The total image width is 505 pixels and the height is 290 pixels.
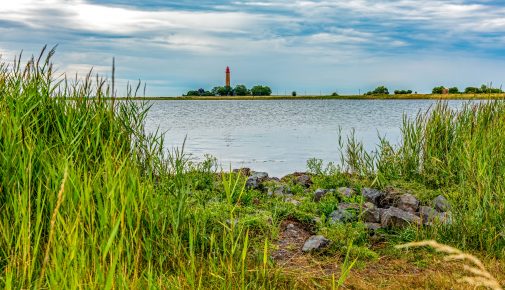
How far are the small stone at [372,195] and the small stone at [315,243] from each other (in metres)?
2.03

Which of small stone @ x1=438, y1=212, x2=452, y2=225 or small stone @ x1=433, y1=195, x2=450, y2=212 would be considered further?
small stone @ x1=433, y1=195, x2=450, y2=212

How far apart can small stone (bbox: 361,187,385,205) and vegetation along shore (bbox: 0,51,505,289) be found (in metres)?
0.02

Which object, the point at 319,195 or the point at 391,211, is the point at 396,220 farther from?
the point at 319,195

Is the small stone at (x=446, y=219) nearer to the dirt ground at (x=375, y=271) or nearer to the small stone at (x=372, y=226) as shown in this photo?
the dirt ground at (x=375, y=271)

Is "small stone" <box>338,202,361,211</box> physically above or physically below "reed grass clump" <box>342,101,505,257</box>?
below

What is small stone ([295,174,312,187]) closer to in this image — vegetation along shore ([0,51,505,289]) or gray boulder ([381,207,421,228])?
vegetation along shore ([0,51,505,289])

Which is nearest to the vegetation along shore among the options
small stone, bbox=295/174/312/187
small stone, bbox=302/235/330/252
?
small stone, bbox=302/235/330/252

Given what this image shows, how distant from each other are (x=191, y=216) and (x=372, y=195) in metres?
3.24

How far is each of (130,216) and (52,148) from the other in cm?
191

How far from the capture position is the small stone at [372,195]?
7.58 metres

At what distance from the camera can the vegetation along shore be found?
394cm

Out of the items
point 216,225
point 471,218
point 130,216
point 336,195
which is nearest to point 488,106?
point 336,195

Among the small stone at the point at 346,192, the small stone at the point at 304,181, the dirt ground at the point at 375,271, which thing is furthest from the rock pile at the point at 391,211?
the small stone at the point at 304,181

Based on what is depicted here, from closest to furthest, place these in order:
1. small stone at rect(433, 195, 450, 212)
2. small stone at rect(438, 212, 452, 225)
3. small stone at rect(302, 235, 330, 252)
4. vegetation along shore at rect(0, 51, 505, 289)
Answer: vegetation along shore at rect(0, 51, 505, 289) → small stone at rect(302, 235, 330, 252) → small stone at rect(438, 212, 452, 225) → small stone at rect(433, 195, 450, 212)
